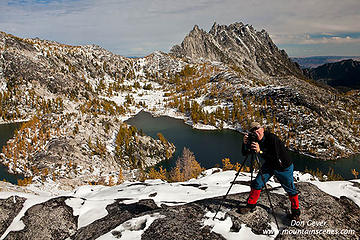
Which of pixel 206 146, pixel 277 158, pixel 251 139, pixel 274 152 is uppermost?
pixel 251 139

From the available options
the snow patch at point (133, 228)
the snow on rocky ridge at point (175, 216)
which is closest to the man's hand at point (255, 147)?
the snow on rocky ridge at point (175, 216)

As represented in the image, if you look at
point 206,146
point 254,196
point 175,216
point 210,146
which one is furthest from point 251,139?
point 210,146

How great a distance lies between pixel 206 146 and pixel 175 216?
67864mm

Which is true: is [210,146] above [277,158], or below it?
below

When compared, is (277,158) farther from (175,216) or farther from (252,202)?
(175,216)

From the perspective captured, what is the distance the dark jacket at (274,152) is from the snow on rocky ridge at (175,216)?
94.4 inches

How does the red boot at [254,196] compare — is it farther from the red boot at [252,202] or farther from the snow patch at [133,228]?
the snow patch at [133,228]

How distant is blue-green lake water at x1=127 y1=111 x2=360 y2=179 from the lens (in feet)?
208

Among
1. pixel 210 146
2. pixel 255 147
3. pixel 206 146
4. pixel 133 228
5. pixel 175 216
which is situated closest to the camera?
pixel 255 147

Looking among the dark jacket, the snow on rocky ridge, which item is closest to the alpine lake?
the snow on rocky ridge

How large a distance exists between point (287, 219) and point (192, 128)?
90.3m

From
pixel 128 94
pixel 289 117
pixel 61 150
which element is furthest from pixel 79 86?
pixel 289 117

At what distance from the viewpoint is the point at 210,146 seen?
7481cm

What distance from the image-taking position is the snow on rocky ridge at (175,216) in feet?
23.7
